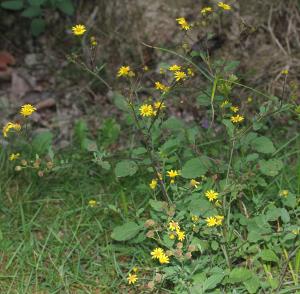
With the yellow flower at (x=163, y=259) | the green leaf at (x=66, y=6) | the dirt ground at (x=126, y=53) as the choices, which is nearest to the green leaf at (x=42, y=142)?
the dirt ground at (x=126, y=53)

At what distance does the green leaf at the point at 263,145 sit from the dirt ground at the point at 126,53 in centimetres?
86

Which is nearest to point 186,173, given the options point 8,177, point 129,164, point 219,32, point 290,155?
point 129,164

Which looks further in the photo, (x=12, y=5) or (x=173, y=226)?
(x=12, y=5)

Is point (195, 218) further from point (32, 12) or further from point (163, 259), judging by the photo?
point (32, 12)

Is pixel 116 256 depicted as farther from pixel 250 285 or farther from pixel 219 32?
pixel 219 32

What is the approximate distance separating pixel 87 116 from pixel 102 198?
0.75m

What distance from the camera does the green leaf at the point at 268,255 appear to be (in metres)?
2.62

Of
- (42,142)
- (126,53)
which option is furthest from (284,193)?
(126,53)

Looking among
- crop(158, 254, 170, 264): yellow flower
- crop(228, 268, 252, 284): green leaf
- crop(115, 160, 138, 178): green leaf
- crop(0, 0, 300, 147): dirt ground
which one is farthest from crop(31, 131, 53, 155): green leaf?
crop(228, 268, 252, 284): green leaf

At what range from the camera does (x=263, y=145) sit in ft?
9.09

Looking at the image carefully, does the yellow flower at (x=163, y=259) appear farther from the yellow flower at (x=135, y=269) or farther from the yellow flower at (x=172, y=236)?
the yellow flower at (x=135, y=269)

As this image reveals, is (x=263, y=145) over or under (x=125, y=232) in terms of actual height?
over

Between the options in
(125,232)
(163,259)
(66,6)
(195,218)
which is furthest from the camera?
(66,6)

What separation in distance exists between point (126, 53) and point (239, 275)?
72.4 inches
